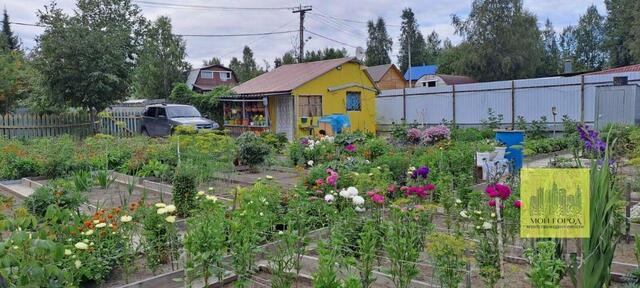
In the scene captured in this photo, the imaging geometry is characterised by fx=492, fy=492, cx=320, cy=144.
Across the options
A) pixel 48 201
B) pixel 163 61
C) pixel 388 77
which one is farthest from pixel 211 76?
pixel 48 201

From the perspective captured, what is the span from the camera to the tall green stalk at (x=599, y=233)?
9.29ft

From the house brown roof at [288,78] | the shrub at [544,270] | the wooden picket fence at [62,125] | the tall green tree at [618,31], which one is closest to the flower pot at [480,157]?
the shrub at [544,270]

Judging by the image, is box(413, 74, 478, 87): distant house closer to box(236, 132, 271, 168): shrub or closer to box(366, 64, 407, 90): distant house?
box(366, 64, 407, 90): distant house

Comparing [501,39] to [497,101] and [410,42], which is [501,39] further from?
[410,42]

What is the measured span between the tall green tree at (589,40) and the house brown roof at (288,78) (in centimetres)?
3934

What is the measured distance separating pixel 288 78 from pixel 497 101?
880 centimetres

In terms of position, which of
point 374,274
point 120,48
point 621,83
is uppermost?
point 120,48

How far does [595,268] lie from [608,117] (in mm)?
13479

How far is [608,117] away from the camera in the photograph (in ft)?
47.4

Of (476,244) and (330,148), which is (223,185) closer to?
(330,148)

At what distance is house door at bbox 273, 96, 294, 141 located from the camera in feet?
65.9

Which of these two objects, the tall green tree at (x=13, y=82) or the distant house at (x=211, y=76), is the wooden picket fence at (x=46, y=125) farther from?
the distant house at (x=211, y=76)

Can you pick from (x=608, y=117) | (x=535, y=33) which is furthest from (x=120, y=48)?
(x=535, y=33)

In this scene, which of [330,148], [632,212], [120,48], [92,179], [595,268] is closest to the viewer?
[595,268]
